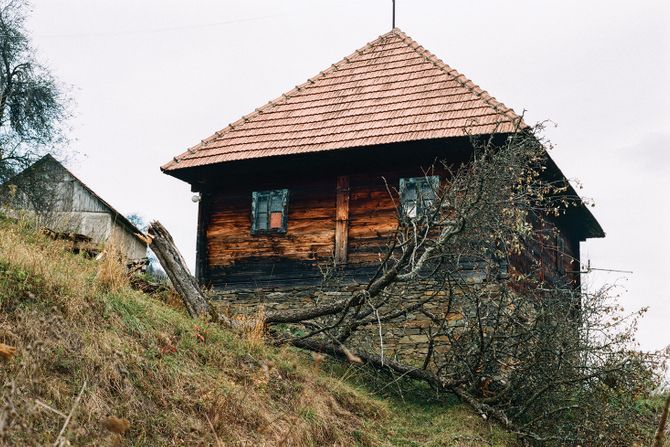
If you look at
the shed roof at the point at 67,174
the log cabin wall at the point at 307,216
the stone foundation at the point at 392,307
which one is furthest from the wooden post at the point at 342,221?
the shed roof at the point at 67,174

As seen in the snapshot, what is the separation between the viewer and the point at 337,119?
11.9 metres

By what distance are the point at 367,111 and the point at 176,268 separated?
5.22m

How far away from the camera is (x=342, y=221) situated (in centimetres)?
1127

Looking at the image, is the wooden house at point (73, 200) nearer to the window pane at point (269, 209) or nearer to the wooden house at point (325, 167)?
the wooden house at point (325, 167)

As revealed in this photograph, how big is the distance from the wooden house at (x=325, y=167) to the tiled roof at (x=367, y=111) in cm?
3

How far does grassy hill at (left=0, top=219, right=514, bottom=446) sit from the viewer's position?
445cm

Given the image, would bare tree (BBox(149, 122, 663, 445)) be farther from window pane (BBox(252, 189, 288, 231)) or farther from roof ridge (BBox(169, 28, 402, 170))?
roof ridge (BBox(169, 28, 402, 170))

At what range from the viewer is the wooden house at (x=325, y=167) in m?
10.9

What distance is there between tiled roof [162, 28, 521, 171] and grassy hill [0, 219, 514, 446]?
14.9 ft

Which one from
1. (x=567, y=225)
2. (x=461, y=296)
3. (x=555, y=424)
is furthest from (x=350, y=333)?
(x=567, y=225)

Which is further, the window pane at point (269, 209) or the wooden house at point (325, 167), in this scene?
the window pane at point (269, 209)

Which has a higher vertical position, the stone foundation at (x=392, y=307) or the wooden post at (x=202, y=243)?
the wooden post at (x=202, y=243)

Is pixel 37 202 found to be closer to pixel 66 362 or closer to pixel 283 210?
pixel 283 210

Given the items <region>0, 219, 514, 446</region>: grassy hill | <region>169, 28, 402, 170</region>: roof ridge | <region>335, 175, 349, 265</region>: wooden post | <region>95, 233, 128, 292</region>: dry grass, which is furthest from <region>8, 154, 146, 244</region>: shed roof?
<region>95, 233, 128, 292</region>: dry grass
